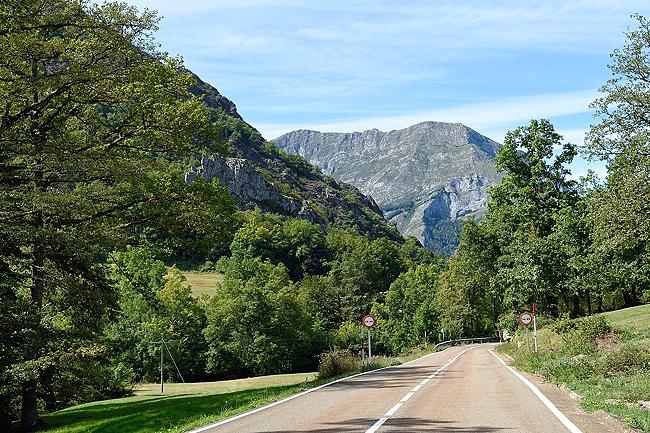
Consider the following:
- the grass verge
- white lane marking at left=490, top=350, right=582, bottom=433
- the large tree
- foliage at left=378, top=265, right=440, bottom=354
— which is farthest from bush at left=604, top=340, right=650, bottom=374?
foliage at left=378, top=265, right=440, bottom=354

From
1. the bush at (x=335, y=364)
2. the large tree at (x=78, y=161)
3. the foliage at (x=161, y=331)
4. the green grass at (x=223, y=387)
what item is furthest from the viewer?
the foliage at (x=161, y=331)

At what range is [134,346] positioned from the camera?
6581 cm

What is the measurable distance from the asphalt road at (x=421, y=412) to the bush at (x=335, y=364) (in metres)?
6.26

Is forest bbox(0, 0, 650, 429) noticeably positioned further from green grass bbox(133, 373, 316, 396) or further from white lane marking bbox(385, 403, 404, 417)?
white lane marking bbox(385, 403, 404, 417)

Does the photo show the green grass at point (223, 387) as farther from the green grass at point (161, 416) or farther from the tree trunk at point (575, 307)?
the tree trunk at point (575, 307)

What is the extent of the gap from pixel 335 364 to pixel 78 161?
13284 millimetres

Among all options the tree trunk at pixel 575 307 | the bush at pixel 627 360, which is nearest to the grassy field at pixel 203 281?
Result: the tree trunk at pixel 575 307

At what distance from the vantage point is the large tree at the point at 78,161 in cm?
1581

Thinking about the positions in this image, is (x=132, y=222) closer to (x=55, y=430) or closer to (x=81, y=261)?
(x=81, y=261)

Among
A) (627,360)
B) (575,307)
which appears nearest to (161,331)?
(575,307)

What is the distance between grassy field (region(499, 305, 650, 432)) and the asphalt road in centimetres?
59

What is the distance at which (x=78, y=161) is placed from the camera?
55.1 feet

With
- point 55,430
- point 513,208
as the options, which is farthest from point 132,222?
point 513,208

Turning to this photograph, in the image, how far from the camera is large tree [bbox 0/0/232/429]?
15812 mm
